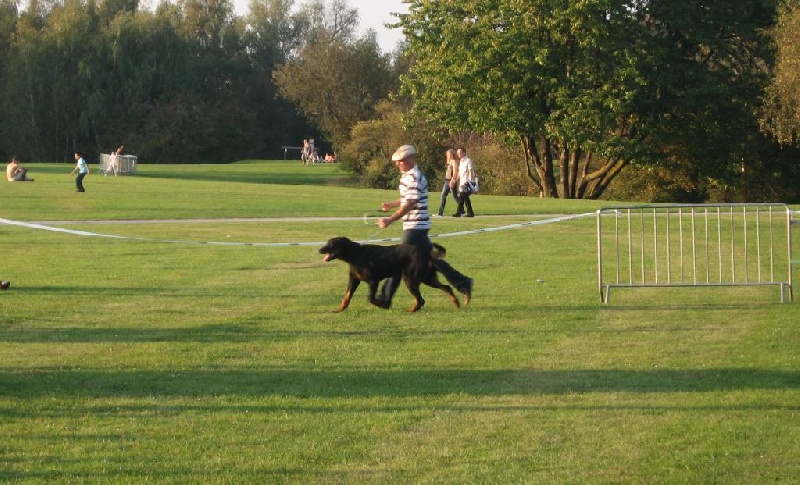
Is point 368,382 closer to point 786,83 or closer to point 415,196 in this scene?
point 415,196

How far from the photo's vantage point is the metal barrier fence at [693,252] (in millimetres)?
13219

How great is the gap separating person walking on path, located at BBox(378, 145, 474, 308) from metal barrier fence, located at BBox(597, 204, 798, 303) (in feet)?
6.31

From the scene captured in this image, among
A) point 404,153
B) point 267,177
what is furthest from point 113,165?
point 404,153

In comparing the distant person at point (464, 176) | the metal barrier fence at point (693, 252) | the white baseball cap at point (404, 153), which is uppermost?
the white baseball cap at point (404, 153)

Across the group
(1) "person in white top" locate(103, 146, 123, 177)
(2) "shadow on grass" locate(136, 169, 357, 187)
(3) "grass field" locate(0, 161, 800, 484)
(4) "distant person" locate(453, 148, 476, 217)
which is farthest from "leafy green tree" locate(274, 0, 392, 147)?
(3) "grass field" locate(0, 161, 800, 484)

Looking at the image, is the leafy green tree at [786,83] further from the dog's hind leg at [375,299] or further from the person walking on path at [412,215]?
the dog's hind leg at [375,299]

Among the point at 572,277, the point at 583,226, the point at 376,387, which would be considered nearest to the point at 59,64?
the point at 583,226

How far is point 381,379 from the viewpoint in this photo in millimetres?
8859

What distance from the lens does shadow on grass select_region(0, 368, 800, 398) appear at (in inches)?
330

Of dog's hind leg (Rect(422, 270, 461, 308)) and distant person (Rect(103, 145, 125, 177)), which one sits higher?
distant person (Rect(103, 145, 125, 177))

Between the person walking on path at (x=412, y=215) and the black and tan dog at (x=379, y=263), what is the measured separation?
11 centimetres

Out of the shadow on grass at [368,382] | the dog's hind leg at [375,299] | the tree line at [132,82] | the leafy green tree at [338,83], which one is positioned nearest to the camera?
the shadow on grass at [368,382]

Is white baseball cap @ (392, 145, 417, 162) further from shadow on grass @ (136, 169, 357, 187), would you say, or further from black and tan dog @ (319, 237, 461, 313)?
shadow on grass @ (136, 169, 357, 187)

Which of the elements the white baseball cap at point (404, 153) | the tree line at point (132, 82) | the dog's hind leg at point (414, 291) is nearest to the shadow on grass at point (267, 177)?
the tree line at point (132, 82)
